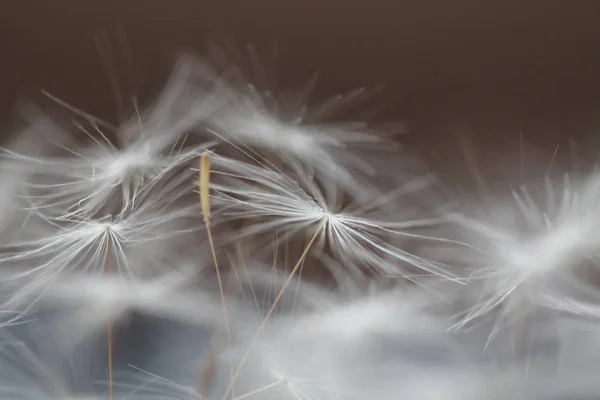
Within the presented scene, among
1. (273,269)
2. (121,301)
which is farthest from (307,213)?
(121,301)

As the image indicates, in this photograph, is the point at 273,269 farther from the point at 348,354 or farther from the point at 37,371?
the point at 37,371

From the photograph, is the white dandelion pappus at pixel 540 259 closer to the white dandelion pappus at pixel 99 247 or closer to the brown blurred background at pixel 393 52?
the brown blurred background at pixel 393 52

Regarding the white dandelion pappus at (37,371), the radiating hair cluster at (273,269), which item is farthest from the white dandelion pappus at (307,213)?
the white dandelion pappus at (37,371)

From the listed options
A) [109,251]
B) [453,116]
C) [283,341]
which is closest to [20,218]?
[109,251]

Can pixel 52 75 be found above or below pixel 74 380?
above

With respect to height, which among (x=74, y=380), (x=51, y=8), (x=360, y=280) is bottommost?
(x=74, y=380)

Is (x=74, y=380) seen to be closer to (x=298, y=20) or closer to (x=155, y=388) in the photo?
(x=155, y=388)
